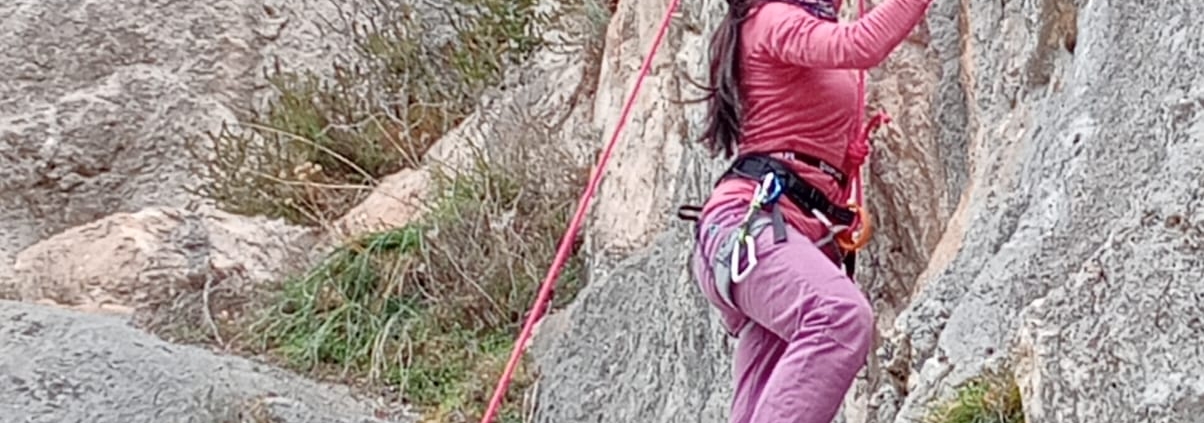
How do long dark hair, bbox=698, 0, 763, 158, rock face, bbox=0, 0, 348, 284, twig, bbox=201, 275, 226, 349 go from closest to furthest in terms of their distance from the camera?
1. long dark hair, bbox=698, 0, 763, 158
2. twig, bbox=201, 275, 226, 349
3. rock face, bbox=0, 0, 348, 284

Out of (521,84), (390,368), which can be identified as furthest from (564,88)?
(390,368)

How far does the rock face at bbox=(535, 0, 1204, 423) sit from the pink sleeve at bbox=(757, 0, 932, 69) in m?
0.36

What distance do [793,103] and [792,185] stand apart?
0.65 feet

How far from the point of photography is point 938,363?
11.9ft

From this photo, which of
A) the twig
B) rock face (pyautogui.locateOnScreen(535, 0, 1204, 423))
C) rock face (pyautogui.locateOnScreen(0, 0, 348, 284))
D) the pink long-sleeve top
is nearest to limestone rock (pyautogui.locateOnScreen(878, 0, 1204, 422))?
rock face (pyautogui.locateOnScreen(535, 0, 1204, 423))

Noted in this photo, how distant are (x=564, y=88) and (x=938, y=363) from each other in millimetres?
5294

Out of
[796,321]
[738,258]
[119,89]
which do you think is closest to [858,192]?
[738,258]

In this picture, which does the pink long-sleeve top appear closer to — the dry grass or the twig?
the dry grass

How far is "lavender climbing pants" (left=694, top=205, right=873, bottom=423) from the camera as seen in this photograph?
348 cm

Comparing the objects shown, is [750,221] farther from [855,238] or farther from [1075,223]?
[1075,223]

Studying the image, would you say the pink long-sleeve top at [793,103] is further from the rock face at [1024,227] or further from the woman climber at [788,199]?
the rock face at [1024,227]

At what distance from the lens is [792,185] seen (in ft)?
12.6

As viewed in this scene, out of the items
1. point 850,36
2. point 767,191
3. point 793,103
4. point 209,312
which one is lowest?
point 209,312

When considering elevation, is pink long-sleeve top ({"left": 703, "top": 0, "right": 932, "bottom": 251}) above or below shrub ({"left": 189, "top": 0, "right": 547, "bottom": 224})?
above
